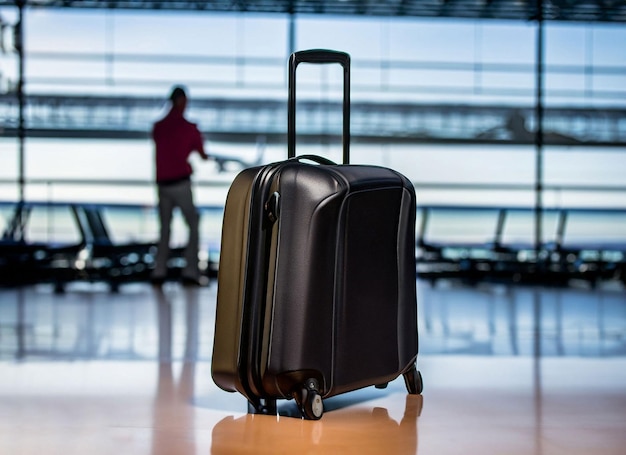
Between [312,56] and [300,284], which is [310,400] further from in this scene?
[312,56]

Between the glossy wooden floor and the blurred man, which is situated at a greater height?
the blurred man

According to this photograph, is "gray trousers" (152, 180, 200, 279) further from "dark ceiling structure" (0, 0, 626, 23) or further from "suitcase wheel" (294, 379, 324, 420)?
"suitcase wheel" (294, 379, 324, 420)

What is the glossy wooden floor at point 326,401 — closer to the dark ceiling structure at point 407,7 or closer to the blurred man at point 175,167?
the blurred man at point 175,167

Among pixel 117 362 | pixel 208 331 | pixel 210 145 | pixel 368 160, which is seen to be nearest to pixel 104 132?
pixel 210 145

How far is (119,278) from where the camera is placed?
20.6 feet

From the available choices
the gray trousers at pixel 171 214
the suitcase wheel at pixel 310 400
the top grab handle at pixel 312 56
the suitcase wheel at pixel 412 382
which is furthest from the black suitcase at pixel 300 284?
the gray trousers at pixel 171 214

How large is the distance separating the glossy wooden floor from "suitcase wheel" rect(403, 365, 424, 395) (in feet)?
0.14

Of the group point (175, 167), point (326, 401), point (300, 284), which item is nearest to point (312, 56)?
point (300, 284)

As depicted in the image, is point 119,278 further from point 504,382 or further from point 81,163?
point 504,382

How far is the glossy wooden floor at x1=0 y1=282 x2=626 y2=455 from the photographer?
1.77 metres

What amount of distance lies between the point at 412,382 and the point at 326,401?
0.76 feet

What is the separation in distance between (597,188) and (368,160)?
1.89 meters

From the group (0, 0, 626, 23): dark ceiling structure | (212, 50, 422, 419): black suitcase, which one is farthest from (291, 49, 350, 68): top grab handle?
(0, 0, 626, 23): dark ceiling structure

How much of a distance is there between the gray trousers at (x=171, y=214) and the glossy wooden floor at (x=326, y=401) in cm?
141
